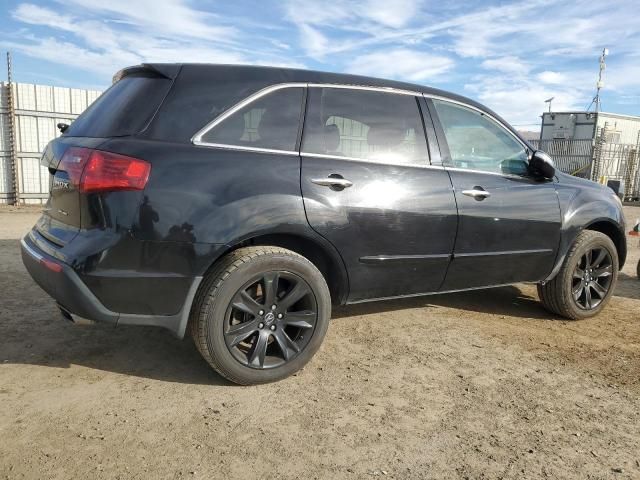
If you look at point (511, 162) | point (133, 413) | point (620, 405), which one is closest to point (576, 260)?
point (511, 162)

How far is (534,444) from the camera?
8.23 feet

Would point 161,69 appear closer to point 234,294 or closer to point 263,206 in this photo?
point 263,206

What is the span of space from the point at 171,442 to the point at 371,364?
4.68 feet

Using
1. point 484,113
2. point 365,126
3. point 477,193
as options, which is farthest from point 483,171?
point 365,126

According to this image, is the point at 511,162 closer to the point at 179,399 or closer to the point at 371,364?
the point at 371,364

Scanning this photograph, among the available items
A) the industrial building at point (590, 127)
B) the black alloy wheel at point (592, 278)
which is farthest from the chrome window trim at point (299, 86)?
the industrial building at point (590, 127)

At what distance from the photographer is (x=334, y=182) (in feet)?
10.3

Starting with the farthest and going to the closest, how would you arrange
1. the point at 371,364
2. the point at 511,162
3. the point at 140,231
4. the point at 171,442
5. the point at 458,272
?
the point at 511,162, the point at 458,272, the point at 371,364, the point at 140,231, the point at 171,442

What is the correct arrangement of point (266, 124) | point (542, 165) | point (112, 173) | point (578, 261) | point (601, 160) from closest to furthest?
1. point (112, 173)
2. point (266, 124)
3. point (542, 165)
4. point (578, 261)
5. point (601, 160)

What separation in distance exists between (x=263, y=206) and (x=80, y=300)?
1064 mm

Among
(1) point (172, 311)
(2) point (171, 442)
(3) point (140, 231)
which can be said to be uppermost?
(3) point (140, 231)

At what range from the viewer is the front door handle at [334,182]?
3.09 metres

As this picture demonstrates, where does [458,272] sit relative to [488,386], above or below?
above

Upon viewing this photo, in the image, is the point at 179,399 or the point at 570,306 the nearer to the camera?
the point at 179,399
